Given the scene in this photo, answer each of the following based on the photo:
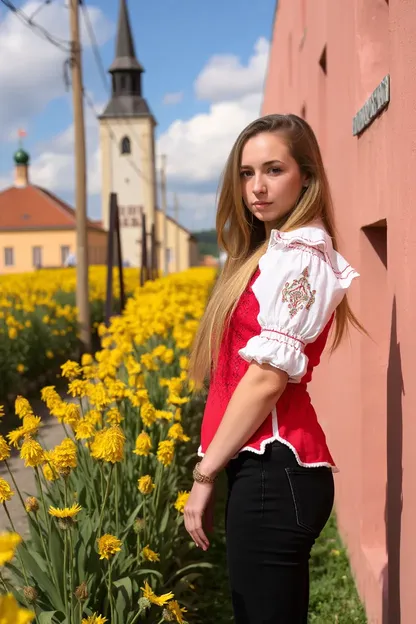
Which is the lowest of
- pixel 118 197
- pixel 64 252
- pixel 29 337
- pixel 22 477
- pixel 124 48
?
pixel 22 477

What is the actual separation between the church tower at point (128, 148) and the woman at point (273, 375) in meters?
57.8

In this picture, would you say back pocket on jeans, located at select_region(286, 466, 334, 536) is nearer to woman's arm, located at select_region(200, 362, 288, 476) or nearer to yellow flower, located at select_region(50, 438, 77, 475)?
woman's arm, located at select_region(200, 362, 288, 476)

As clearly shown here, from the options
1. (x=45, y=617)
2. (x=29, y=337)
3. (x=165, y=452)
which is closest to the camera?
(x=45, y=617)

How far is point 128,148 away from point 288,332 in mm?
62292

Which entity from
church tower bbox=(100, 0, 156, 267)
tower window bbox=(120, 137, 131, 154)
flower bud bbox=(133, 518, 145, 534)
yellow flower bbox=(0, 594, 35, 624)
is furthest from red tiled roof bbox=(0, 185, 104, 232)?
yellow flower bbox=(0, 594, 35, 624)

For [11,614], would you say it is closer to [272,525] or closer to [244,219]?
[272,525]

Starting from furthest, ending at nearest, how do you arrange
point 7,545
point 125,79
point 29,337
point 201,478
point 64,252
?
point 125,79 → point 64,252 → point 29,337 → point 201,478 → point 7,545

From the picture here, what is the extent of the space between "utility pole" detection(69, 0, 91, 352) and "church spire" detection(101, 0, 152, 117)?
52007 millimetres

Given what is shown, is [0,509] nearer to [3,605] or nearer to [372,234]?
[372,234]

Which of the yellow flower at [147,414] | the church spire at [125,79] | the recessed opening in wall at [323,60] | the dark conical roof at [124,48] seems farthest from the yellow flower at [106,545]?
the dark conical roof at [124,48]

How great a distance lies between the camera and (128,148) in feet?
204

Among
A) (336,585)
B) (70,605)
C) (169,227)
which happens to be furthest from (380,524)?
(169,227)

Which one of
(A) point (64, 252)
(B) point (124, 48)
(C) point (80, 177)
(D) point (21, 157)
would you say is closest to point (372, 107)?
(C) point (80, 177)

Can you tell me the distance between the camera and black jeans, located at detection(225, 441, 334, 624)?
186cm
